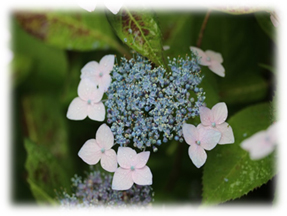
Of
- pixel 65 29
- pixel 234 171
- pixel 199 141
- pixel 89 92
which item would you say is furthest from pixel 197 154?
pixel 65 29

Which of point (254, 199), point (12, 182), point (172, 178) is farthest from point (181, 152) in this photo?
point (12, 182)

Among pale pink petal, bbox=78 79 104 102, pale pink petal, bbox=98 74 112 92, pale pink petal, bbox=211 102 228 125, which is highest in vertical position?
pale pink petal, bbox=98 74 112 92

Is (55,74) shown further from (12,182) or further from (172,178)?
(172,178)

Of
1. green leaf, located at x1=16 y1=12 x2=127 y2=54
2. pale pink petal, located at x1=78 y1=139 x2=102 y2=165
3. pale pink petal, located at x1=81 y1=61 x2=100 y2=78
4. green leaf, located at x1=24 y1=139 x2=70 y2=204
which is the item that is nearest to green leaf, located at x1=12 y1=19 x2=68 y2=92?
green leaf, located at x1=16 y1=12 x2=127 y2=54

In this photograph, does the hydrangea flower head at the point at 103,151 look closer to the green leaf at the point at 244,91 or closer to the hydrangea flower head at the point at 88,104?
the hydrangea flower head at the point at 88,104

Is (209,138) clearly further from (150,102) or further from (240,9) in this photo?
(240,9)

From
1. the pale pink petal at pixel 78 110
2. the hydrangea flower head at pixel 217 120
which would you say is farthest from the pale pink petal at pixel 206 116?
the pale pink petal at pixel 78 110

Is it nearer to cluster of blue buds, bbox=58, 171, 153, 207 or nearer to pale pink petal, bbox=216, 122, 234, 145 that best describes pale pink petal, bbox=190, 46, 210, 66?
pale pink petal, bbox=216, 122, 234, 145
